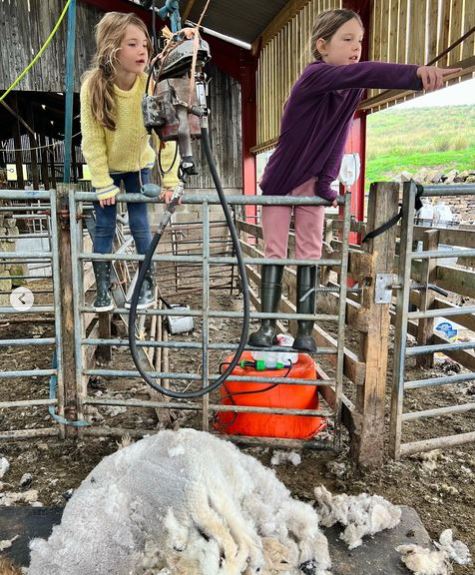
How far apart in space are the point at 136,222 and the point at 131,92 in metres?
0.76

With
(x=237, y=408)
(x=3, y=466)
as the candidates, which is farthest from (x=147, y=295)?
(x=3, y=466)

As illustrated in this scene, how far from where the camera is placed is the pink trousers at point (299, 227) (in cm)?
282

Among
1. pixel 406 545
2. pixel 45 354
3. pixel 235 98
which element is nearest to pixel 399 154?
pixel 235 98

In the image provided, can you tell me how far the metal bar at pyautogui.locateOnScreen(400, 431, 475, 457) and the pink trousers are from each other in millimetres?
1258

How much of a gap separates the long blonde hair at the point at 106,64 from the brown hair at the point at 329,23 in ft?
2.96

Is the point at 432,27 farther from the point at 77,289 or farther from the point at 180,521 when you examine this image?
the point at 180,521

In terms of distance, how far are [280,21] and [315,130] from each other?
25.5 ft

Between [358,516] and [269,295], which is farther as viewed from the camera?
[269,295]

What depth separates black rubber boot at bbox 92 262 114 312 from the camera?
9.63ft

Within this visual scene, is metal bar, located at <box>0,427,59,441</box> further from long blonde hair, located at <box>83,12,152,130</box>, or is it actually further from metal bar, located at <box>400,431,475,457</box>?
metal bar, located at <box>400,431,475,457</box>

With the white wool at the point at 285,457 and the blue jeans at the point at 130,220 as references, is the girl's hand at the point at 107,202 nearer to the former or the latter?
the blue jeans at the point at 130,220

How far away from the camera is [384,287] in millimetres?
2707

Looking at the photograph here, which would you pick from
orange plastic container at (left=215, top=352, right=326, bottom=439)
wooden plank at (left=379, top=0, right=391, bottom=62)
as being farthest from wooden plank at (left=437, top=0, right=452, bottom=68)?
orange plastic container at (left=215, top=352, right=326, bottom=439)

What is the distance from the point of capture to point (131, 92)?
2.71 m
